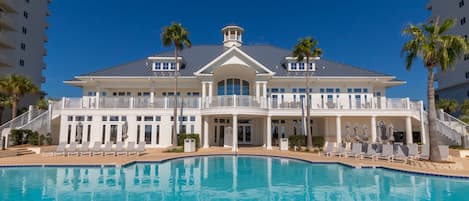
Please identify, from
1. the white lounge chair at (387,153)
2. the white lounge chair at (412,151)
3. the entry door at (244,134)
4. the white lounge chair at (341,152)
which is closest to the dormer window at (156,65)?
the entry door at (244,134)

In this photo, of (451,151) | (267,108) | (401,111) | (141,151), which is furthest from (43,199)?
(401,111)

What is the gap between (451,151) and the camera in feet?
62.5

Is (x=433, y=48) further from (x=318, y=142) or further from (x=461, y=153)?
(x=318, y=142)

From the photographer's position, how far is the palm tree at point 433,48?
43.7 ft

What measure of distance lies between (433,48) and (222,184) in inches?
506

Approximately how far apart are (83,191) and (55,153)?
11748 millimetres

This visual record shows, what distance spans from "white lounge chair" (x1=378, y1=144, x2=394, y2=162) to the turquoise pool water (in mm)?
3344

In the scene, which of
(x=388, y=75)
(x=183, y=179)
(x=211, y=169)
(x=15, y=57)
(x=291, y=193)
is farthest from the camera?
(x=15, y=57)

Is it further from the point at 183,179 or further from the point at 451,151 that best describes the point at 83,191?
the point at 451,151

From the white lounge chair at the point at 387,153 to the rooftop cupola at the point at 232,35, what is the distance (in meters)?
21.8

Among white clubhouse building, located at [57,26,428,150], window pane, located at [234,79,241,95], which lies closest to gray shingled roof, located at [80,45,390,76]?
white clubhouse building, located at [57,26,428,150]

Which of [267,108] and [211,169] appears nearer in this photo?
[211,169]

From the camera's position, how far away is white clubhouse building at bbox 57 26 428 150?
77.6ft

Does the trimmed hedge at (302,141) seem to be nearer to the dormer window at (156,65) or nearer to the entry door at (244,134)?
the entry door at (244,134)
